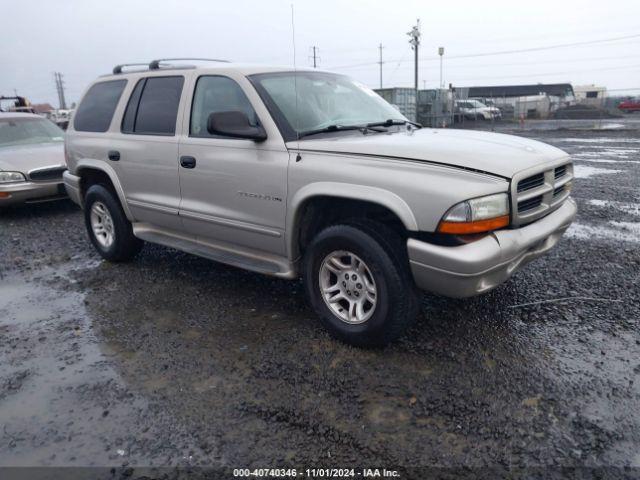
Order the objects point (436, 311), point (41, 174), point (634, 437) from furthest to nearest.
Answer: point (41, 174), point (436, 311), point (634, 437)

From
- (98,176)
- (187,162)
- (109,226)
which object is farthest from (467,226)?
(98,176)

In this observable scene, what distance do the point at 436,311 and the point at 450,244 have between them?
1148 millimetres

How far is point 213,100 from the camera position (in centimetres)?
423

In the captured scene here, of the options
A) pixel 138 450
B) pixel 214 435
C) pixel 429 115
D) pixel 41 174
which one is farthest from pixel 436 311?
pixel 429 115

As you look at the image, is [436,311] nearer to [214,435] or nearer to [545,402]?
[545,402]

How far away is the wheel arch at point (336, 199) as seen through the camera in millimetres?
3053

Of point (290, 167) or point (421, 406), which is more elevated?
point (290, 167)

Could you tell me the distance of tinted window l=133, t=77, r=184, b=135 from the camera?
4.48m

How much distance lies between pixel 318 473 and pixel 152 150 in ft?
10.6

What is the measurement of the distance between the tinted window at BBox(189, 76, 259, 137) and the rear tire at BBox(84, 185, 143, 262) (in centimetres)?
147

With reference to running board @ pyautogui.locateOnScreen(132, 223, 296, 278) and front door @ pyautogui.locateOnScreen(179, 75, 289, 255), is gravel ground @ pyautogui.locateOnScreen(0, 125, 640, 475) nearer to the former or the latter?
running board @ pyautogui.locateOnScreen(132, 223, 296, 278)

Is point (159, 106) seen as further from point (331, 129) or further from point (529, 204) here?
point (529, 204)

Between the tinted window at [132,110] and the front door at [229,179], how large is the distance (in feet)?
2.87

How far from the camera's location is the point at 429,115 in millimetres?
28234
